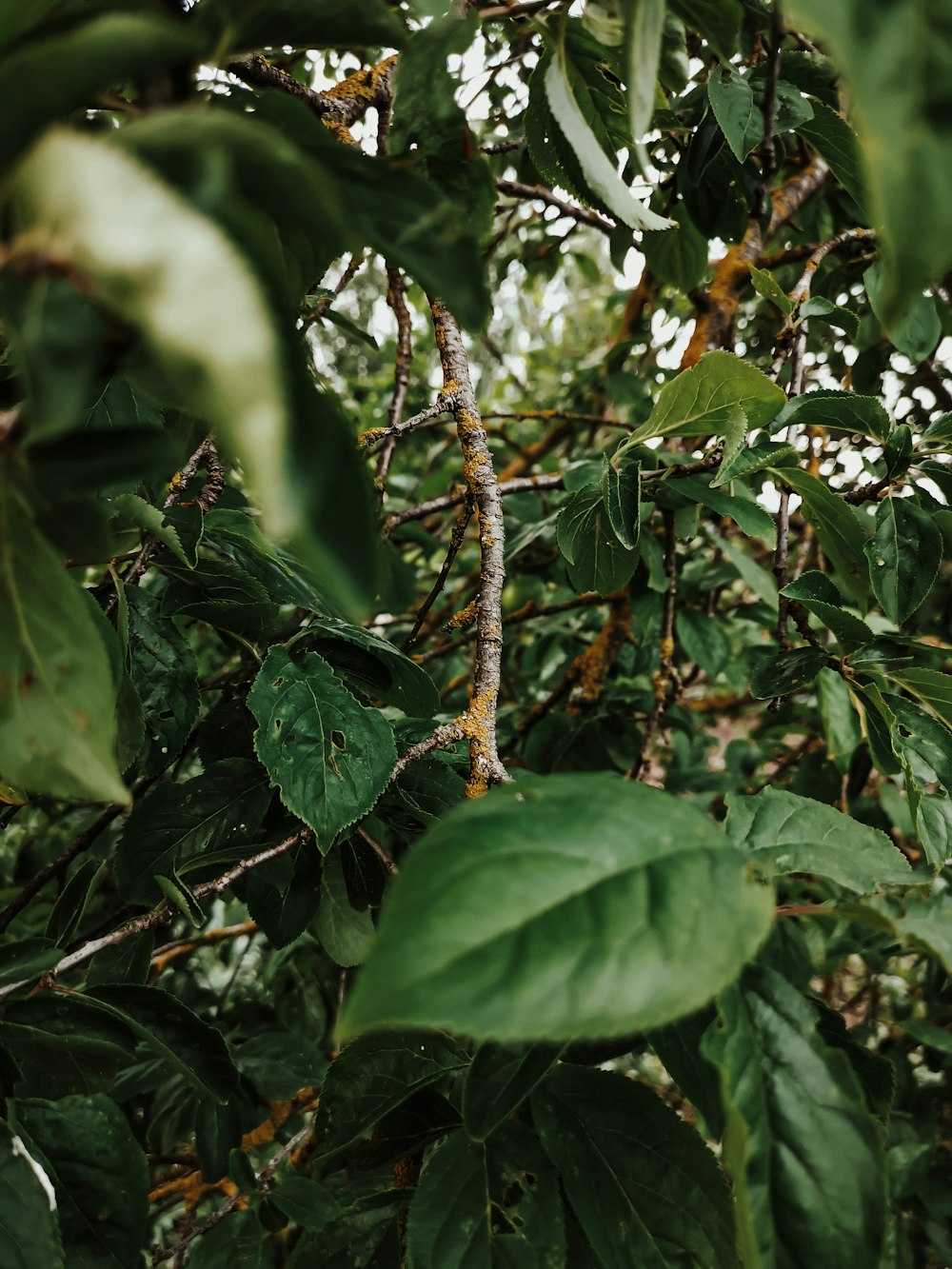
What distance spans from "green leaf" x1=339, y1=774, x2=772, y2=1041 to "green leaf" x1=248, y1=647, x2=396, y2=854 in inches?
8.3

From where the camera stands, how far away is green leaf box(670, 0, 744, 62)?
1.28 feet

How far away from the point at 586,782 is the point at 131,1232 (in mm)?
433

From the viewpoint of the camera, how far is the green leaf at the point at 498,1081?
1.25ft

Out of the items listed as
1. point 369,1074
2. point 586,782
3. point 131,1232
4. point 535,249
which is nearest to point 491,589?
point 586,782

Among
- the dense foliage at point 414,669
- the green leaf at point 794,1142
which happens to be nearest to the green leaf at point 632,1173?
the dense foliage at point 414,669

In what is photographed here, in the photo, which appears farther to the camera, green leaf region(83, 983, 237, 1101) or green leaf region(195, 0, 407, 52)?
green leaf region(83, 983, 237, 1101)

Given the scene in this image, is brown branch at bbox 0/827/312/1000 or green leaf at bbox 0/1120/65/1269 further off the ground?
brown branch at bbox 0/827/312/1000

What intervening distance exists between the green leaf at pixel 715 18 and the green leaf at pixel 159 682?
520mm

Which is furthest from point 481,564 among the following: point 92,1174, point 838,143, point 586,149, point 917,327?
point 917,327

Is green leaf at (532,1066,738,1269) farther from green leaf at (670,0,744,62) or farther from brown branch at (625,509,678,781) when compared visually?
green leaf at (670,0,744,62)

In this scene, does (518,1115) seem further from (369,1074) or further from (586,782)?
(586,782)

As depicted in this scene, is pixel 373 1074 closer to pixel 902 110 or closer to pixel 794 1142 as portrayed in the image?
pixel 794 1142

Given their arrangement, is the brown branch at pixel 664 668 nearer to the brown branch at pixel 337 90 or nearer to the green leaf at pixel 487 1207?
the green leaf at pixel 487 1207

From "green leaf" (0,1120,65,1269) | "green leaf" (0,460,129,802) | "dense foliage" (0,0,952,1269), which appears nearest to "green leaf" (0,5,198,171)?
"dense foliage" (0,0,952,1269)
